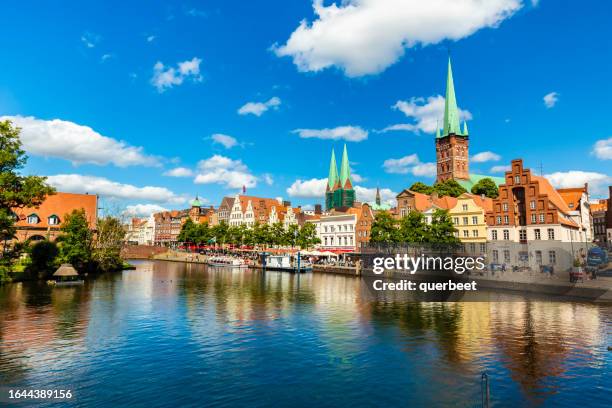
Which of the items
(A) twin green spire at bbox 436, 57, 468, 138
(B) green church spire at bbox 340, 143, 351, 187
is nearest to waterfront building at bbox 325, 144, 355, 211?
(B) green church spire at bbox 340, 143, 351, 187

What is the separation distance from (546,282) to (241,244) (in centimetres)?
9857

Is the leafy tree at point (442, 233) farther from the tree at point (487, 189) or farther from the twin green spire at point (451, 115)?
the twin green spire at point (451, 115)

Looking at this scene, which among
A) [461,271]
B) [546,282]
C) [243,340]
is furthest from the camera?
[461,271]

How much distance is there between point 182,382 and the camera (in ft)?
68.5

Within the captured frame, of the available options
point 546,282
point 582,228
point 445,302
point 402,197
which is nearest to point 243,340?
point 445,302

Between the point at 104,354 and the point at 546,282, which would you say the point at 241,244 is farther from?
the point at 104,354

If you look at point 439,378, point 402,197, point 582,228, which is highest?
point 402,197

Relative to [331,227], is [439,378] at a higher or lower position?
lower

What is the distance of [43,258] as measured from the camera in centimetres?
6825

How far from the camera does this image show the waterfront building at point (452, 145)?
551 feet

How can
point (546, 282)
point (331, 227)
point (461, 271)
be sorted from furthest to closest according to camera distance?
point (331, 227), point (461, 271), point (546, 282)

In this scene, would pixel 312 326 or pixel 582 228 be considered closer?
pixel 312 326

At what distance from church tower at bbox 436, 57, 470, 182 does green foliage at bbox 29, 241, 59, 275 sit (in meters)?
140

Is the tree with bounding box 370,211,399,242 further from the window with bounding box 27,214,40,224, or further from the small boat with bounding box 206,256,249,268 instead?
the window with bounding box 27,214,40,224
